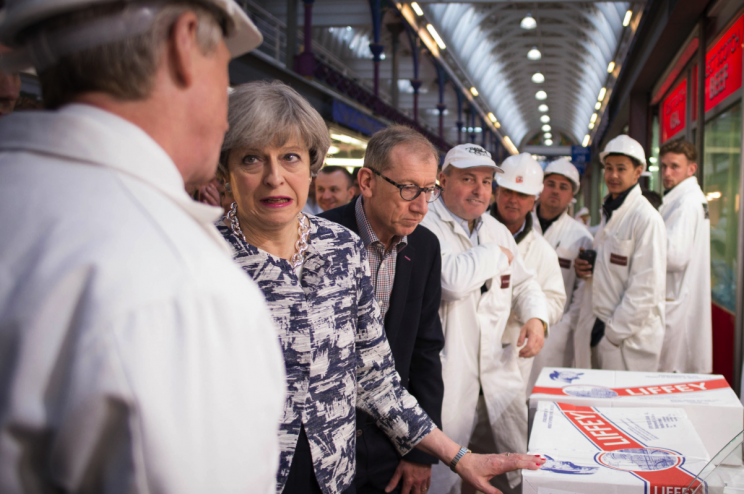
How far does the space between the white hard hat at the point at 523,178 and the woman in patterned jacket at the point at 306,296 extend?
2.42 m

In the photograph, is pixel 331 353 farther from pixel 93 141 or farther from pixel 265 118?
pixel 93 141

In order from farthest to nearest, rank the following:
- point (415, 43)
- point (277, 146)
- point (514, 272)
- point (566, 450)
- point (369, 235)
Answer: point (415, 43) → point (514, 272) → point (369, 235) → point (566, 450) → point (277, 146)

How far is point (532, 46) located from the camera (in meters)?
21.2

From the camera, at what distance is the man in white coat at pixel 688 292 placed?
4285 mm

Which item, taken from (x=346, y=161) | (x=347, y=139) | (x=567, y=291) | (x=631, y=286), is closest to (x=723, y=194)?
(x=567, y=291)

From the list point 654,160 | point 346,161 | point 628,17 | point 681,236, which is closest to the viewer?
point 681,236

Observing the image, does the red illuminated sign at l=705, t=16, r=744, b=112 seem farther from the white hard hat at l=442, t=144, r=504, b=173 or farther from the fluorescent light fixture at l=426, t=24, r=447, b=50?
the fluorescent light fixture at l=426, t=24, r=447, b=50

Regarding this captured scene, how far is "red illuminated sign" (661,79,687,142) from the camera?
23.7 ft

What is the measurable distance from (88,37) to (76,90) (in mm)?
66

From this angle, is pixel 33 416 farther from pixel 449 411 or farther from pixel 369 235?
pixel 449 411

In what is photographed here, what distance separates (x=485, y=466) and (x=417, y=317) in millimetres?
667

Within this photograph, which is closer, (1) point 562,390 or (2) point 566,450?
(2) point 566,450

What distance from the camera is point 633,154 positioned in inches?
168

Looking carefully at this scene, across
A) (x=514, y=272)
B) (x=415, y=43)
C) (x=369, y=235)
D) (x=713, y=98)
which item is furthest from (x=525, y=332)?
(x=415, y=43)
